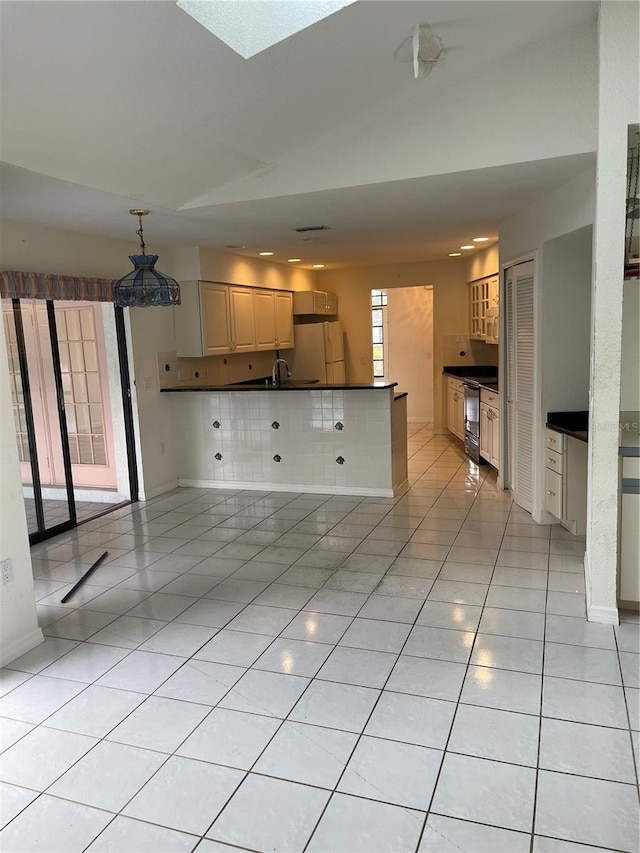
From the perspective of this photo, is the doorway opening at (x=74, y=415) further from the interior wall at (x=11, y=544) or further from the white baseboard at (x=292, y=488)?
the interior wall at (x=11, y=544)

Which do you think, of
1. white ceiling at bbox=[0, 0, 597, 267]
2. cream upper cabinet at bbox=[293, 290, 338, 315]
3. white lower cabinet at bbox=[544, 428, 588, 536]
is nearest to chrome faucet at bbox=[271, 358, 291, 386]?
cream upper cabinet at bbox=[293, 290, 338, 315]

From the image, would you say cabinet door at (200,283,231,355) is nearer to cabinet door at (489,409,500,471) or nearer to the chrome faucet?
the chrome faucet

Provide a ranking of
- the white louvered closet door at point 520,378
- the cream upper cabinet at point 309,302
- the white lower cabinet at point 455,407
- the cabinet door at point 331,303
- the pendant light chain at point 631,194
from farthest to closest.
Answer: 1. the cabinet door at point 331,303
2. the cream upper cabinet at point 309,302
3. the white lower cabinet at point 455,407
4. the white louvered closet door at point 520,378
5. the pendant light chain at point 631,194

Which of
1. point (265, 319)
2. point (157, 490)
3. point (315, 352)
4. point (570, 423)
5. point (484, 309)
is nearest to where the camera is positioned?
point (570, 423)

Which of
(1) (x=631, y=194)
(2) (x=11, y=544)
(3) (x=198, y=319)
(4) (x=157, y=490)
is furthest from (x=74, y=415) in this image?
(1) (x=631, y=194)

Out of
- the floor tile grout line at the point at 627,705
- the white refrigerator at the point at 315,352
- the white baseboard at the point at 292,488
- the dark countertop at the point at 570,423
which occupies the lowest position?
the floor tile grout line at the point at 627,705

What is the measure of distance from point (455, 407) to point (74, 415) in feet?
15.2

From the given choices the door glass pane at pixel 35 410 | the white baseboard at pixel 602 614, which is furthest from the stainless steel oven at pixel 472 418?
the door glass pane at pixel 35 410

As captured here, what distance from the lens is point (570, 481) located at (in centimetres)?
416

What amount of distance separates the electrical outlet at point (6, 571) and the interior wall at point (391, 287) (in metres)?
6.54

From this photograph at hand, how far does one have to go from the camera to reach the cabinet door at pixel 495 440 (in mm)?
5719

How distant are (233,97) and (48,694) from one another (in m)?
3.00

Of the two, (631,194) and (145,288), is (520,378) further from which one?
Result: (145,288)

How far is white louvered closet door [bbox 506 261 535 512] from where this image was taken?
15.5ft
